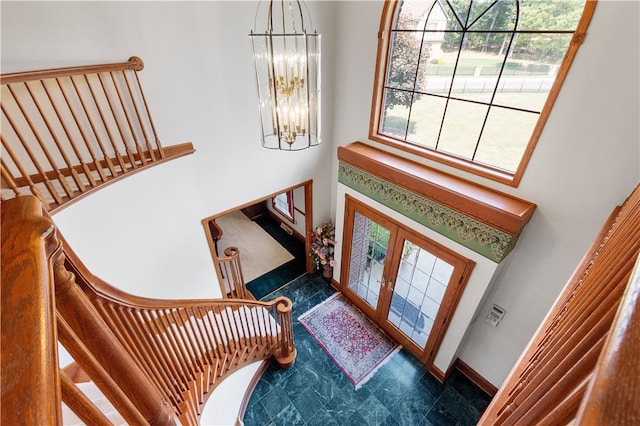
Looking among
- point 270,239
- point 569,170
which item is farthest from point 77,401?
point 270,239

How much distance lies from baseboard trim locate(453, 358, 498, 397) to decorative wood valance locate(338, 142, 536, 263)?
5.70 feet

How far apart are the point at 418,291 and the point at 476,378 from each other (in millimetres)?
1220

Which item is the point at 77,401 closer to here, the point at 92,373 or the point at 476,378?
the point at 92,373

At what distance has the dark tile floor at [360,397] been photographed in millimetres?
3172

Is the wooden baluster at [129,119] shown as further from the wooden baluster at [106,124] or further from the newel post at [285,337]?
the newel post at [285,337]

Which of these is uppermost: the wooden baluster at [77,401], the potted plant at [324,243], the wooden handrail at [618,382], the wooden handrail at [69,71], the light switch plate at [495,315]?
the wooden handrail at [69,71]

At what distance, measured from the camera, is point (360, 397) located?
335 cm

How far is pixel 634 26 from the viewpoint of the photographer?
5.67 feet

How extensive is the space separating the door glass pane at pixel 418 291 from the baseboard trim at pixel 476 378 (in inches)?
18.3

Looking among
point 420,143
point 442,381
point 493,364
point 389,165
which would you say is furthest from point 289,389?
point 420,143

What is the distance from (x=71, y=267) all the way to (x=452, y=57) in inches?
125

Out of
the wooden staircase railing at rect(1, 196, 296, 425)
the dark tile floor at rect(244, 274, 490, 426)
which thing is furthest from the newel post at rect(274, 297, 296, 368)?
the wooden staircase railing at rect(1, 196, 296, 425)

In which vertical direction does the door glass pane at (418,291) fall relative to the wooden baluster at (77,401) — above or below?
below

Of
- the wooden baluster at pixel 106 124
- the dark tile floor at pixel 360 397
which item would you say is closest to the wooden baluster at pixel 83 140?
the wooden baluster at pixel 106 124
